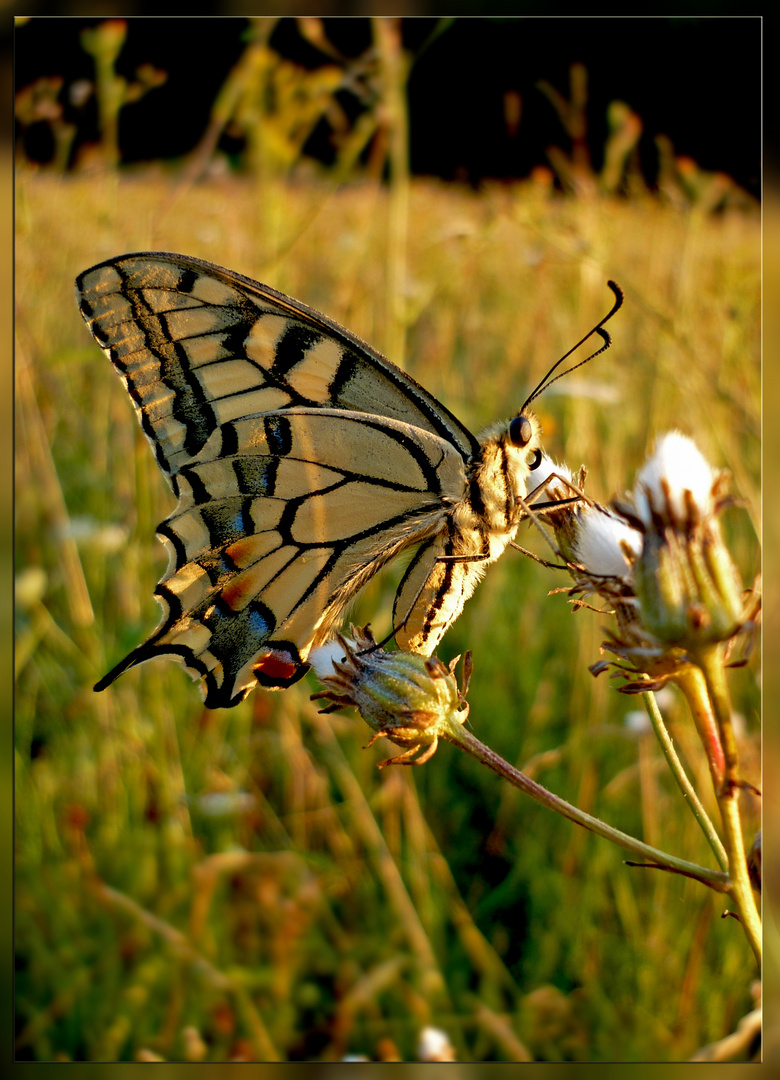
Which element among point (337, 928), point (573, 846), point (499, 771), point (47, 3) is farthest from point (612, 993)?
point (47, 3)

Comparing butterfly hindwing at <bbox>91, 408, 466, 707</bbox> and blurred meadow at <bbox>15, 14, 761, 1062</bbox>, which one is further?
blurred meadow at <bbox>15, 14, 761, 1062</bbox>

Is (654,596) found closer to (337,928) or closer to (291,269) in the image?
(337,928)

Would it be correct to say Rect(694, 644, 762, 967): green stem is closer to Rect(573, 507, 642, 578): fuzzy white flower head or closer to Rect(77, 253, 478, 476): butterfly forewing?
Rect(573, 507, 642, 578): fuzzy white flower head

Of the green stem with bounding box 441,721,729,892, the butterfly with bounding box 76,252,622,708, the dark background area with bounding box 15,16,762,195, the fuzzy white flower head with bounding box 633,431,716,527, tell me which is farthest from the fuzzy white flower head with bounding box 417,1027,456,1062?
the dark background area with bounding box 15,16,762,195

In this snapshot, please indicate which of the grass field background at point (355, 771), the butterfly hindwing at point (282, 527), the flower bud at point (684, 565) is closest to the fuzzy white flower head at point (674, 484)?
the flower bud at point (684, 565)

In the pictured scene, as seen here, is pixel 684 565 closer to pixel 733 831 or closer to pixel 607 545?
pixel 607 545

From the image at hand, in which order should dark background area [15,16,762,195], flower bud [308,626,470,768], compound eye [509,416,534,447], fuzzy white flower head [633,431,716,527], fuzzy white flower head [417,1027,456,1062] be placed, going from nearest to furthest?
1. fuzzy white flower head [633,431,716,527]
2. flower bud [308,626,470,768]
3. compound eye [509,416,534,447]
4. fuzzy white flower head [417,1027,456,1062]
5. dark background area [15,16,762,195]
